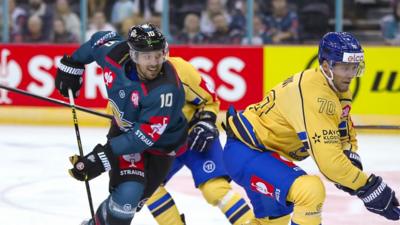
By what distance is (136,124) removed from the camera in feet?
12.1

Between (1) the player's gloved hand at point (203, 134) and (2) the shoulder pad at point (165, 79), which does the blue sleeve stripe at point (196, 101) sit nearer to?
(1) the player's gloved hand at point (203, 134)

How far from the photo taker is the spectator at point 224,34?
857 cm

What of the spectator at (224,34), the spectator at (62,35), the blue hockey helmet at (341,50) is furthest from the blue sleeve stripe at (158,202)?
the spectator at (62,35)

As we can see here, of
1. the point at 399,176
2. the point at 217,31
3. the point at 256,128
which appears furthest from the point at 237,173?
the point at 217,31

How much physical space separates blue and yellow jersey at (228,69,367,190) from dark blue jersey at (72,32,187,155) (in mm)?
304

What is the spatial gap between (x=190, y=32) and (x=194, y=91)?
4.53 m

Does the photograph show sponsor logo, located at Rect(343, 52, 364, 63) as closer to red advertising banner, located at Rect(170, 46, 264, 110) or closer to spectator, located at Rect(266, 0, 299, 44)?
red advertising banner, located at Rect(170, 46, 264, 110)

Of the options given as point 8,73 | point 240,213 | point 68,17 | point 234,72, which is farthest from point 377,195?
point 68,17

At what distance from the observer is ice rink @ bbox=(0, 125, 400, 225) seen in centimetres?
489

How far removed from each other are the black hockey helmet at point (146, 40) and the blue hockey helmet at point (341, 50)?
25.9 inches

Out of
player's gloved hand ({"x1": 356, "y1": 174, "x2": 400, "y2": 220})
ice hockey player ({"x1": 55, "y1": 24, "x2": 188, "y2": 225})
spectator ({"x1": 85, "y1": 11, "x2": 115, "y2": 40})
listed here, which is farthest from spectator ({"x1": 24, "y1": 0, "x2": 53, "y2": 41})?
player's gloved hand ({"x1": 356, "y1": 174, "x2": 400, "y2": 220})

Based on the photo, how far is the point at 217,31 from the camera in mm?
8641

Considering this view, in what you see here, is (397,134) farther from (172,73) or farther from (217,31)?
(172,73)

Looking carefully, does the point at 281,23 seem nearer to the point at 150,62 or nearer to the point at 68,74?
the point at 68,74
